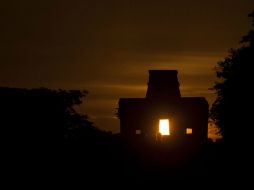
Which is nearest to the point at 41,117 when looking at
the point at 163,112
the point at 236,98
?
the point at 236,98

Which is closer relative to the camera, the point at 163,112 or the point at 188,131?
the point at 188,131

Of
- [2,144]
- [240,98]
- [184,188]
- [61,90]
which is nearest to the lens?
[2,144]

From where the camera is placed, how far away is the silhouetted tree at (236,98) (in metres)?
29.0

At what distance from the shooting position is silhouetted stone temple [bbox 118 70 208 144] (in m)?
36.8

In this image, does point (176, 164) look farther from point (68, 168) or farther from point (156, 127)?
point (156, 127)

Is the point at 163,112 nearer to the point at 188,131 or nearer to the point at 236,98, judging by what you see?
the point at 188,131

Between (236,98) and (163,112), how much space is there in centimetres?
732

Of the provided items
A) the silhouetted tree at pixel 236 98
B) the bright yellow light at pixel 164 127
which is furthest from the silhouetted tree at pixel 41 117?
the bright yellow light at pixel 164 127

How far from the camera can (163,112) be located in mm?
37156

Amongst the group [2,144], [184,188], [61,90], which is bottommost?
[184,188]

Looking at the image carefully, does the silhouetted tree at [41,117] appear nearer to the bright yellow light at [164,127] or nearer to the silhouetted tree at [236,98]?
the silhouetted tree at [236,98]

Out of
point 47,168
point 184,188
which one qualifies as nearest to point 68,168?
point 47,168

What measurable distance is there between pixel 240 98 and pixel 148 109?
27.2 feet

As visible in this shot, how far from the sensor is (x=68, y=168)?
823 inches
